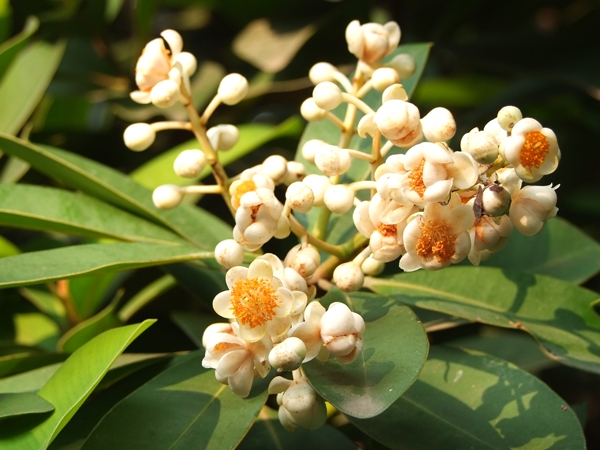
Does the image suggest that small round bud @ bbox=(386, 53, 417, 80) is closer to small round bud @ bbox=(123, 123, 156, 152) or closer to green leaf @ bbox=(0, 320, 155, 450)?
small round bud @ bbox=(123, 123, 156, 152)

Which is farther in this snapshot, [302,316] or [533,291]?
[533,291]

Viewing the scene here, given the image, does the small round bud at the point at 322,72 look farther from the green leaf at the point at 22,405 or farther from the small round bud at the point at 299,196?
the green leaf at the point at 22,405

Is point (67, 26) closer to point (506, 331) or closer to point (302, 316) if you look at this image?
point (302, 316)

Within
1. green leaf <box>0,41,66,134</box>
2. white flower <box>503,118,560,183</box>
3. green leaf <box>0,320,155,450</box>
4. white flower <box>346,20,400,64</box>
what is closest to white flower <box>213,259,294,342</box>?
green leaf <box>0,320,155,450</box>

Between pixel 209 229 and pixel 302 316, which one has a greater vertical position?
A: pixel 302 316

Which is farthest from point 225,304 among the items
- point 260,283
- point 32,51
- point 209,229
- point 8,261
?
point 32,51

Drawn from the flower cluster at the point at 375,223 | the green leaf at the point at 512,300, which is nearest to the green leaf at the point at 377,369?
the flower cluster at the point at 375,223
